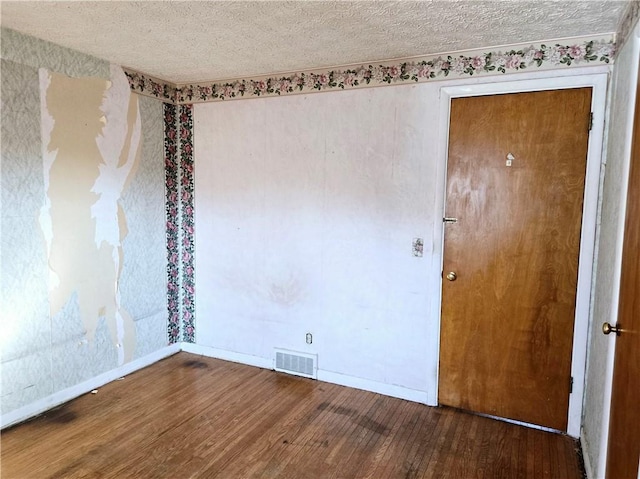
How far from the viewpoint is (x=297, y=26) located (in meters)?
2.36

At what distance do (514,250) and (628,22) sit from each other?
1.32m

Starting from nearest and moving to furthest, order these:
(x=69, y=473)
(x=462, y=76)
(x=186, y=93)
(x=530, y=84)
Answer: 1. (x=69, y=473)
2. (x=530, y=84)
3. (x=462, y=76)
4. (x=186, y=93)

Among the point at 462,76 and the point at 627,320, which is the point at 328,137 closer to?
the point at 462,76

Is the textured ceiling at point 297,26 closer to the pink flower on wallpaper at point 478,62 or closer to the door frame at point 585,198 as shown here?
the pink flower on wallpaper at point 478,62

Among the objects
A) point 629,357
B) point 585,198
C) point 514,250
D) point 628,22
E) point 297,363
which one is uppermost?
point 628,22

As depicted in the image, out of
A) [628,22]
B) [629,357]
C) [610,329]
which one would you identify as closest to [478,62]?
[628,22]

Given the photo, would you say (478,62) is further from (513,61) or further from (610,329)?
(610,329)

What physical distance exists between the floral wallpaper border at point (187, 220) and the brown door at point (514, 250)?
2242mm

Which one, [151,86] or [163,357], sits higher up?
[151,86]

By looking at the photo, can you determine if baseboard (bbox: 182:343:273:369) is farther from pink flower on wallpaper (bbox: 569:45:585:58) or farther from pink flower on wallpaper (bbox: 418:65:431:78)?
pink flower on wallpaper (bbox: 569:45:585:58)

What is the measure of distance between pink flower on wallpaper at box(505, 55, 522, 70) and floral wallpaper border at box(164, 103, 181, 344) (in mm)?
2694

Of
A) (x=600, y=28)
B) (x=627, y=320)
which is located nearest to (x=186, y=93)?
(x=600, y=28)

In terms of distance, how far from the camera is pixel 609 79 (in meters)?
2.42

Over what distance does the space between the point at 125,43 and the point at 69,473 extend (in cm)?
252
